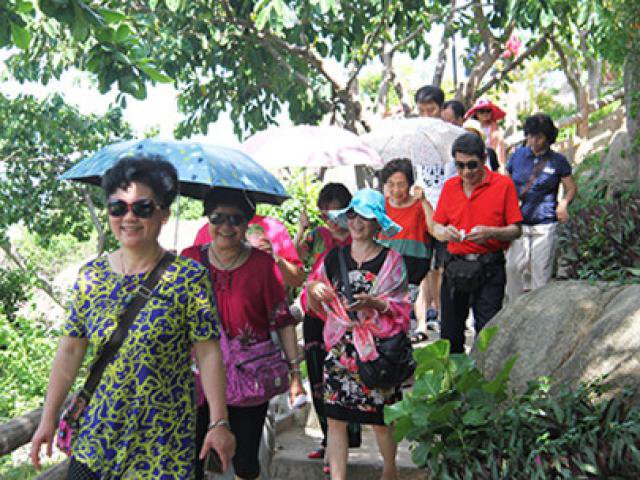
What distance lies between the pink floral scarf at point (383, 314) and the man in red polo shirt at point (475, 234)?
119cm

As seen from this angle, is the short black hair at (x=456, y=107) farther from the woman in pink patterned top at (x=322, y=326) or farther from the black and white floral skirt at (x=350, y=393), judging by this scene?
the black and white floral skirt at (x=350, y=393)

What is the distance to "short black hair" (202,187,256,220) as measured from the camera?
4078 millimetres

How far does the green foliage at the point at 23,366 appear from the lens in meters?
10.5

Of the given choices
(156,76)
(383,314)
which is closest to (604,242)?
(383,314)

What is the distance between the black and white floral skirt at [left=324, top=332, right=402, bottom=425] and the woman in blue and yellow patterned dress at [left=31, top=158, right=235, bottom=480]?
5.10 ft

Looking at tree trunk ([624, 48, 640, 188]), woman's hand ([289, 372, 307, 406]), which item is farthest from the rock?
woman's hand ([289, 372, 307, 406])

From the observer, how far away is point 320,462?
5.34 meters

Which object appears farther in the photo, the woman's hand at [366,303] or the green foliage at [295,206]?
the green foliage at [295,206]

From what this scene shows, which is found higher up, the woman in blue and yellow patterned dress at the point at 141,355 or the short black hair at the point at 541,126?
the short black hair at the point at 541,126

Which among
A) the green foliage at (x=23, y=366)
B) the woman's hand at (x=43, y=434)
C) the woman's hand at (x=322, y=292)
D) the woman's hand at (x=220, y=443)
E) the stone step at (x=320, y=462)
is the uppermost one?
the woman's hand at (x=322, y=292)

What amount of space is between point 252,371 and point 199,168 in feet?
3.47

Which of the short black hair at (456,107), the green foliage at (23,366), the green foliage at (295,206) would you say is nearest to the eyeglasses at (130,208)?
the short black hair at (456,107)

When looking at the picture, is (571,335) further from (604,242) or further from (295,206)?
(295,206)

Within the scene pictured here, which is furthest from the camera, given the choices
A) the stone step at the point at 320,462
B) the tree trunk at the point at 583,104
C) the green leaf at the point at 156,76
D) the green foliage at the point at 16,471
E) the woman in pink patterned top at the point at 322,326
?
the tree trunk at the point at 583,104
